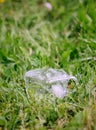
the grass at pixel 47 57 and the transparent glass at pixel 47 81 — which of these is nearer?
the grass at pixel 47 57

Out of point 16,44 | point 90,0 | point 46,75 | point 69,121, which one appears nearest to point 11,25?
point 16,44

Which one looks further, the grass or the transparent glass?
the transparent glass

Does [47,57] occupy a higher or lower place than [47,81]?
higher

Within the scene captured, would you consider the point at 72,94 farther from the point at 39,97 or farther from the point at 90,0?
the point at 90,0
